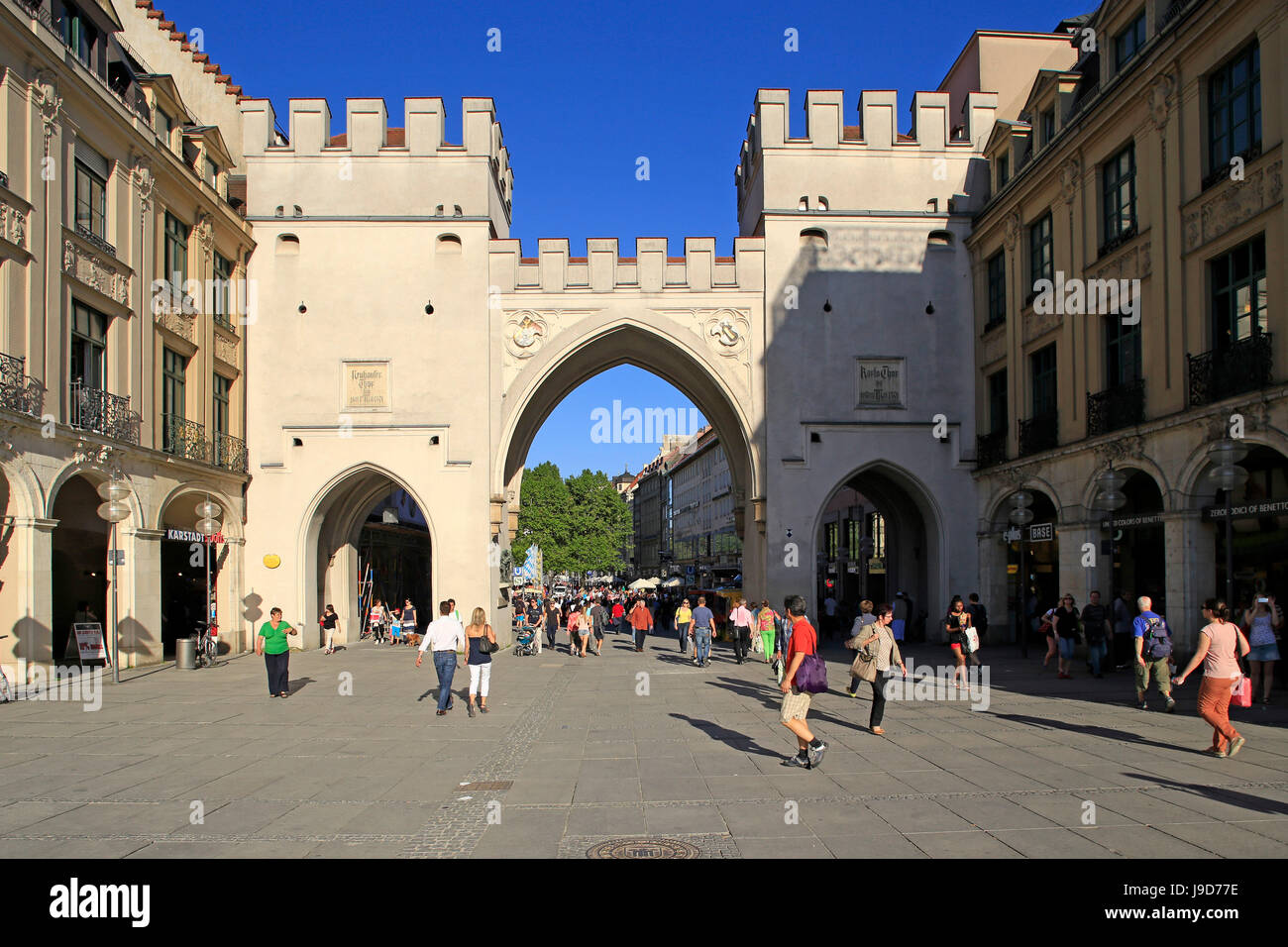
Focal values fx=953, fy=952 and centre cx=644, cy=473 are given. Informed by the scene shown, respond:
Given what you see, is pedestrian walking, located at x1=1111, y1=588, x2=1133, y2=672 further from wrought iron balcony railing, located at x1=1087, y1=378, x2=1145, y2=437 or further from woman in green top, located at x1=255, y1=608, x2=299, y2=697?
woman in green top, located at x1=255, y1=608, x2=299, y2=697

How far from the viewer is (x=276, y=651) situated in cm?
1512

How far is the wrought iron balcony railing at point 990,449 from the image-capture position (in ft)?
82.5

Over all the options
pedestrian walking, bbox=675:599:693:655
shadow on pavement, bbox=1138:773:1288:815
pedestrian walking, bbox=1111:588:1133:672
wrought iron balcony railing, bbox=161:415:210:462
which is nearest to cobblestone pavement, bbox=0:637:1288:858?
shadow on pavement, bbox=1138:773:1288:815

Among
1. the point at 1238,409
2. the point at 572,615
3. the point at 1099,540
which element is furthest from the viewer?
the point at 572,615

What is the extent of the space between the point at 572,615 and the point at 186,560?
10704 mm

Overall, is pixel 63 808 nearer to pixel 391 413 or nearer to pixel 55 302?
pixel 55 302

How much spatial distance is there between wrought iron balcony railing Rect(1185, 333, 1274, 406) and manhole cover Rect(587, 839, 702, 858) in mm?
12957

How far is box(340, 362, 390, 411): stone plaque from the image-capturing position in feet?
86.1

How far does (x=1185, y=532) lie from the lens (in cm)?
1684

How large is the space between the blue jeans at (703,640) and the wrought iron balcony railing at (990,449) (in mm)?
9591

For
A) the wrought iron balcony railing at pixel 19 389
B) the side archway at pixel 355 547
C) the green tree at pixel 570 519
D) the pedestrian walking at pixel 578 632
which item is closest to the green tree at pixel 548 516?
the green tree at pixel 570 519

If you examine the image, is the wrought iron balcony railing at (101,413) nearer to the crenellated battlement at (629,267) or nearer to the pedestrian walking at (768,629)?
the crenellated battlement at (629,267)

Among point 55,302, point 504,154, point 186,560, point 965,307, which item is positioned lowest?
point 186,560
